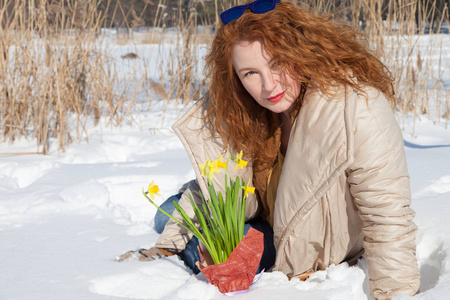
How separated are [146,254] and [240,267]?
1.56 ft

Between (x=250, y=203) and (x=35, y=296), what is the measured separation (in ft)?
2.32

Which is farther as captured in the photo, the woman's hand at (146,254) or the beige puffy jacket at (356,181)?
the woman's hand at (146,254)

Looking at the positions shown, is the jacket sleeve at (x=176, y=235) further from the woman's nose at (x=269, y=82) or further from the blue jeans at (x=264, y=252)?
the woman's nose at (x=269, y=82)

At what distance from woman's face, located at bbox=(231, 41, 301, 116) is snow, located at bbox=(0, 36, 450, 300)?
48 centimetres

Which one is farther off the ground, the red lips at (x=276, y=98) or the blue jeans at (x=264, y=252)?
the red lips at (x=276, y=98)

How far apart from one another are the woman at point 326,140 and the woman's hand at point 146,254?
12.7 inches

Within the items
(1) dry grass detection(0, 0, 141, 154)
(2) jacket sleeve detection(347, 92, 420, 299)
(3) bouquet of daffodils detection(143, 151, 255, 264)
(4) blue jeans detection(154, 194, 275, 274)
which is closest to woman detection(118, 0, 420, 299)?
(2) jacket sleeve detection(347, 92, 420, 299)

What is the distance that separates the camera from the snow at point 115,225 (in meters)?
1.35

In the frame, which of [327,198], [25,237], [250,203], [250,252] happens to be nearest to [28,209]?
[25,237]

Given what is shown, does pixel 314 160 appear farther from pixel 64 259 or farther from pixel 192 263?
pixel 64 259

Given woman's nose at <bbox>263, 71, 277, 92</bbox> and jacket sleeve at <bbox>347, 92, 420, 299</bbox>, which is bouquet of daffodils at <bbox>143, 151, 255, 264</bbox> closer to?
woman's nose at <bbox>263, 71, 277, 92</bbox>

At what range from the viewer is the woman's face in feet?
4.26

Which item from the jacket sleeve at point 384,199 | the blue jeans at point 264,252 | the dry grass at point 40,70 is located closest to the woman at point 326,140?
the jacket sleeve at point 384,199

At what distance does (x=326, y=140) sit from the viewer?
1.24 metres
